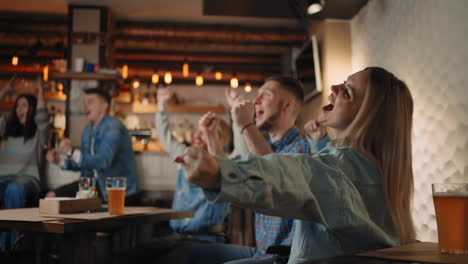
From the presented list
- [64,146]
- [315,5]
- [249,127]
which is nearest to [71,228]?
[249,127]

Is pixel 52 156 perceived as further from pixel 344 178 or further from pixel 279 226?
pixel 344 178

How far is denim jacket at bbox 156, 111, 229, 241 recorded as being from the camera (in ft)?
9.00

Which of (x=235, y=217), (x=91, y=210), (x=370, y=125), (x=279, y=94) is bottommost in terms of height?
(x=235, y=217)

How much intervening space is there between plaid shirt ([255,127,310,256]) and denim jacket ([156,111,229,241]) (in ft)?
2.83

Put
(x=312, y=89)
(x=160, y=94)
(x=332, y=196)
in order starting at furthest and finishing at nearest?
1. (x=312, y=89)
2. (x=160, y=94)
3. (x=332, y=196)

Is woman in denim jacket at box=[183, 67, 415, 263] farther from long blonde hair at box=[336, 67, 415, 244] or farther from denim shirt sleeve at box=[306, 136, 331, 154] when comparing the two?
denim shirt sleeve at box=[306, 136, 331, 154]

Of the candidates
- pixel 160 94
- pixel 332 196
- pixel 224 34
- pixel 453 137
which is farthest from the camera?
pixel 224 34

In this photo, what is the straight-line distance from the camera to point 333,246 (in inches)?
36.0

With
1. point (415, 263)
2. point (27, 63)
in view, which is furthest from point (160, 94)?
point (27, 63)

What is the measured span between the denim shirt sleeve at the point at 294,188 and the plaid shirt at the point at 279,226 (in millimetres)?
788

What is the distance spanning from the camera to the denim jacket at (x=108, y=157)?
3.39 m

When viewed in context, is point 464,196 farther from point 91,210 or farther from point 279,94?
point 91,210

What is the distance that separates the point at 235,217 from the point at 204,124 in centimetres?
149

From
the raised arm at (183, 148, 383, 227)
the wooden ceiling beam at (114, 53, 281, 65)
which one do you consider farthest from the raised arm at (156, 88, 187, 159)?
the wooden ceiling beam at (114, 53, 281, 65)
